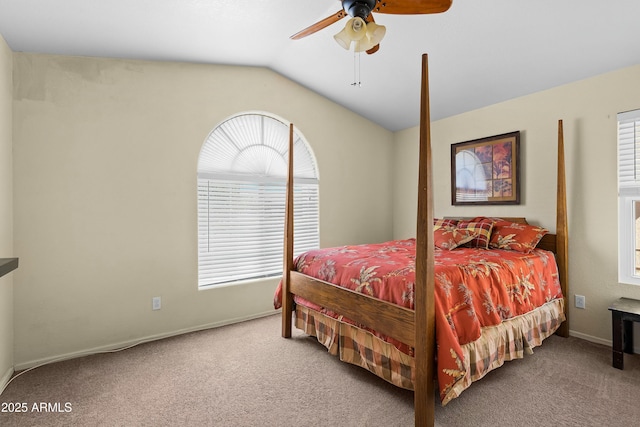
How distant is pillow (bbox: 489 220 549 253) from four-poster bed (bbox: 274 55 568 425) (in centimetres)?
3

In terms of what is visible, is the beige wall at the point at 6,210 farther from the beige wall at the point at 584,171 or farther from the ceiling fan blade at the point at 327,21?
the beige wall at the point at 584,171

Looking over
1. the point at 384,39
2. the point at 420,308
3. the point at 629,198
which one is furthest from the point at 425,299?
the point at 629,198

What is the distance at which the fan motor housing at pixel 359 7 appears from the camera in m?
1.65

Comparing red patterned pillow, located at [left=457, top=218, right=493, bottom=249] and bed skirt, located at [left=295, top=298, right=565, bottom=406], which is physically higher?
red patterned pillow, located at [left=457, top=218, right=493, bottom=249]

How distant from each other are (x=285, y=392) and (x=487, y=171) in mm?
2950

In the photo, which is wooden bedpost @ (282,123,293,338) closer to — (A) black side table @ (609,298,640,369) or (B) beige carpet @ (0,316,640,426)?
(B) beige carpet @ (0,316,640,426)

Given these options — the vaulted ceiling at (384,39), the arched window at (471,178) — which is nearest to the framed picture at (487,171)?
the arched window at (471,178)

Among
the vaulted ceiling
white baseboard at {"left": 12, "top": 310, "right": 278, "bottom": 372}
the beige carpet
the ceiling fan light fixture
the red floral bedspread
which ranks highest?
the vaulted ceiling

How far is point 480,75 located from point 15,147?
150 inches

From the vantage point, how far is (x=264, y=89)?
350 centimetres

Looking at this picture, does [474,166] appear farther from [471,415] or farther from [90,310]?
[90,310]

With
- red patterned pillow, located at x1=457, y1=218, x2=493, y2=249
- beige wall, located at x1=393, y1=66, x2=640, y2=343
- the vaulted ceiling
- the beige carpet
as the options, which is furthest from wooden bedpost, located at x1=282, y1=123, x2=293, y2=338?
beige wall, located at x1=393, y1=66, x2=640, y2=343

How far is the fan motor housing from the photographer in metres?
1.65

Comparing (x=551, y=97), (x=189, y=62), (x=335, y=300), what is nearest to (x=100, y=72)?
(x=189, y=62)
